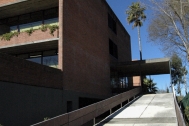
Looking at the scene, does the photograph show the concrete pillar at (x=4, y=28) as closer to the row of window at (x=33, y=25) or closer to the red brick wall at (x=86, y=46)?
the row of window at (x=33, y=25)

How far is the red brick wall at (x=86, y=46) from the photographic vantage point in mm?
17703

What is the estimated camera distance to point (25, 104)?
12.5m

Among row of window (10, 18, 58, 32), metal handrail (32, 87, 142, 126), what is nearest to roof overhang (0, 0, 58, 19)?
row of window (10, 18, 58, 32)

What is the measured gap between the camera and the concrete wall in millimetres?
11250

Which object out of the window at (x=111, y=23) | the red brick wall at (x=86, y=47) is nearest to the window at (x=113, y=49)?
the window at (x=111, y=23)

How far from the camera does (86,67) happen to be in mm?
20609

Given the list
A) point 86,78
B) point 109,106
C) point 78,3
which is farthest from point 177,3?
point 109,106

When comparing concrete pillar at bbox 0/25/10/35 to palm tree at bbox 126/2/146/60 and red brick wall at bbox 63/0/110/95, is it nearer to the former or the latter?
red brick wall at bbox 63/0/110/95

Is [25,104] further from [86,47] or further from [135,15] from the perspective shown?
[135,15]

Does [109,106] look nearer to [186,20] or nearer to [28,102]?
[28,102]

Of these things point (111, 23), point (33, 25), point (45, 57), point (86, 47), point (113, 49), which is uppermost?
point (111, 23)

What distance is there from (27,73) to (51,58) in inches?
254

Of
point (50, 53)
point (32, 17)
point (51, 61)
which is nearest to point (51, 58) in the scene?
point (51, 61)

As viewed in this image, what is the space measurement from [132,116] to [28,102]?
19.1 ft
